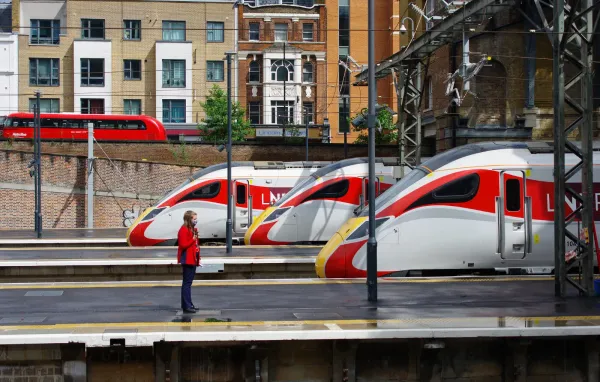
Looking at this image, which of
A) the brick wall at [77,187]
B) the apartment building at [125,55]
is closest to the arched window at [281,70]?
the apartment building at [125,55]

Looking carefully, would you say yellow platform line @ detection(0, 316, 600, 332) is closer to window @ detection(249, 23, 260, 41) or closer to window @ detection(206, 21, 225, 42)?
window @ detection(206, 21, 225, 42)

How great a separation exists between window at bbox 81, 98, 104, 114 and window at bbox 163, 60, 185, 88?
18.0 feet

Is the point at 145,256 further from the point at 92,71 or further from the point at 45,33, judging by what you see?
the point at 45,33

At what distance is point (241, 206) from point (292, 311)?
16.8 meters

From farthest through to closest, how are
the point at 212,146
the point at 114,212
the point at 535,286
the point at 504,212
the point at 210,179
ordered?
the point at 212,146, the point at 114,212, the point at 210,179, the point at 504,212, the point at 535,286

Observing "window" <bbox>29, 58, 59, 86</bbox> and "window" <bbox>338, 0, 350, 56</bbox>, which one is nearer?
"window" <bbox>29, 58, 59, 86</bbox>

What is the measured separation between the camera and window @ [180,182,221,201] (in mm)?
30953

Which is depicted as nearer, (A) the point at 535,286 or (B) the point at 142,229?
(A) the point at 535,286

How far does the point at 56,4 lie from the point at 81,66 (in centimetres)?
603

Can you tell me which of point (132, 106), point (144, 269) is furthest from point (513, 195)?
point (132, 106)

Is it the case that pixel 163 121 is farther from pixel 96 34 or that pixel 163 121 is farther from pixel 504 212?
pixel 504 212

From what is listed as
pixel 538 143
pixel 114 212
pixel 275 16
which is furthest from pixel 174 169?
pixel 538 143

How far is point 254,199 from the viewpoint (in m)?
31.3

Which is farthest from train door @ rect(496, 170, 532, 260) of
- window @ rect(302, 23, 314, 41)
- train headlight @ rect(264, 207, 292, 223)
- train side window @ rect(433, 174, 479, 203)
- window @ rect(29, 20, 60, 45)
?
window @ rect(29, 20, 60, 45)
